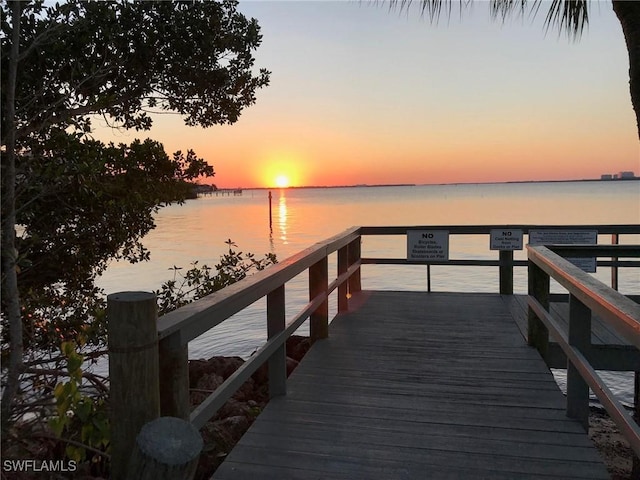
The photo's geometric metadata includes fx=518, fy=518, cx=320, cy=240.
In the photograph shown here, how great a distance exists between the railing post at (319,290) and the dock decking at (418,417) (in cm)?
16

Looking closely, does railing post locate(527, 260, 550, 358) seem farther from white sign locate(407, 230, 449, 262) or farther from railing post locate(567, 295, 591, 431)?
white sign locate(407, 230, 449, 262)

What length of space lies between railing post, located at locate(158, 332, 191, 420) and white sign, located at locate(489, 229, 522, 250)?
6.01m

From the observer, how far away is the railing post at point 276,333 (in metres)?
3.65

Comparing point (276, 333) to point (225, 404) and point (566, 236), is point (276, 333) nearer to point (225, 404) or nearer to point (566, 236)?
point (225, 404)

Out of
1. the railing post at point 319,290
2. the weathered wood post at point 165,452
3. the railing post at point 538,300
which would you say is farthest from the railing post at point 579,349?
the weathered wood post at point 165,452

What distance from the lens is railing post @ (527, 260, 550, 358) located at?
14.5 ft

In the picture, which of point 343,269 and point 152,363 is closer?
point 152,363

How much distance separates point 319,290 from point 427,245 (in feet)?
10.4

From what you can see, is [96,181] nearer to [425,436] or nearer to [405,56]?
[425,436]

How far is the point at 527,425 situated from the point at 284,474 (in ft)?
5.37

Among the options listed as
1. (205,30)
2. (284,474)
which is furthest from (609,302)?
(205,30)

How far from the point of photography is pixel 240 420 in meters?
5.28

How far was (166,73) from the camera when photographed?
18.7 feet

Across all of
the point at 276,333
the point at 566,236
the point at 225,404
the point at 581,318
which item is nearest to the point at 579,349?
the point at 581,318
